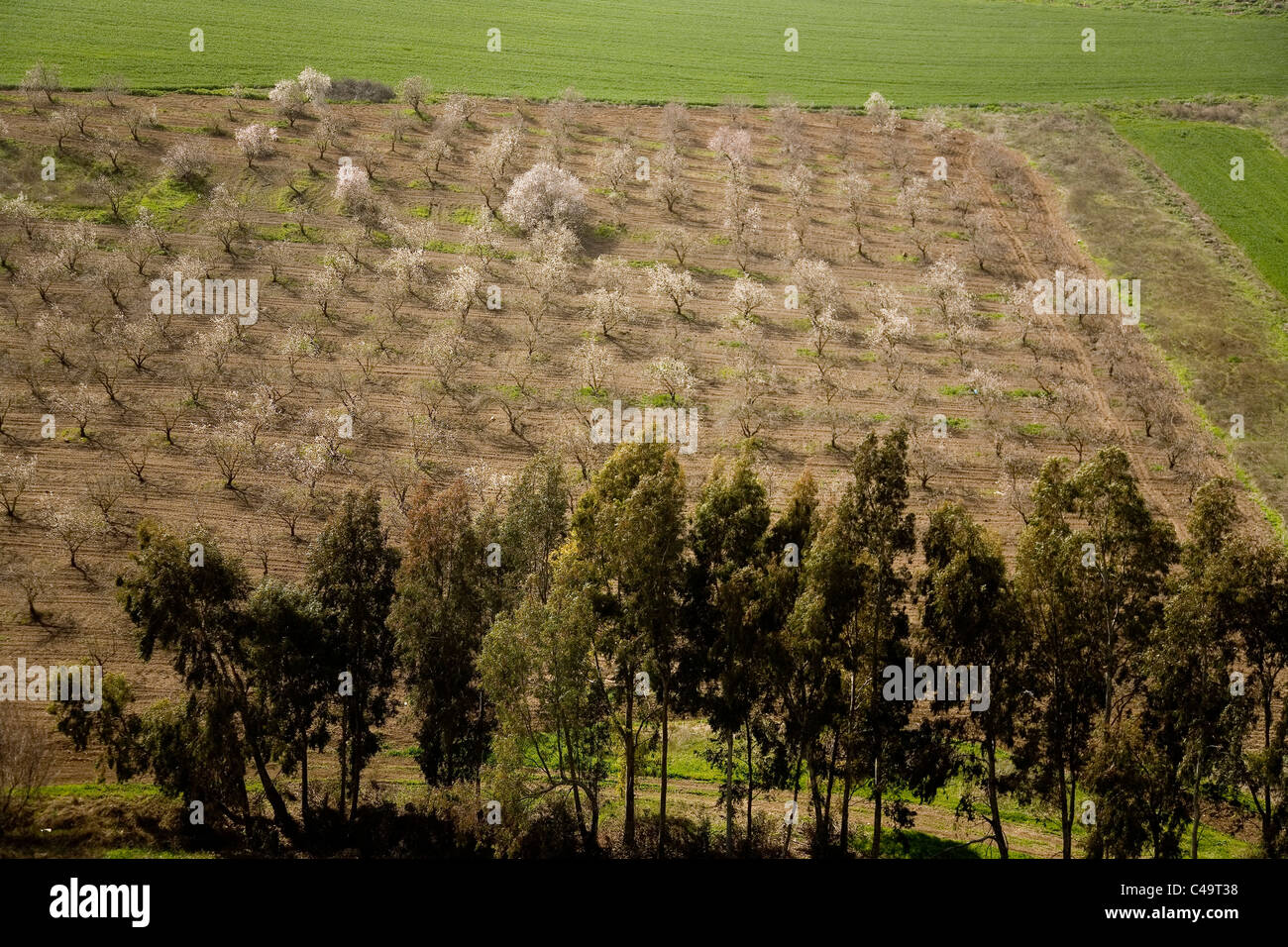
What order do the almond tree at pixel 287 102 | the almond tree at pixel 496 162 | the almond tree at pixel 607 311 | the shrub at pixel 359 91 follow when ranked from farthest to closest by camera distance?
1. the shrub at pixel 359 91
2. the almond tree at pixel 287 102
3. the almond tree at pixel 496 162
4. the almond tree at pixel 607 311

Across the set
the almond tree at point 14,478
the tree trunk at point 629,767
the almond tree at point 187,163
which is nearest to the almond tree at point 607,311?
the almond tree at point 187,163

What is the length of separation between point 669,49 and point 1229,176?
6135 cm

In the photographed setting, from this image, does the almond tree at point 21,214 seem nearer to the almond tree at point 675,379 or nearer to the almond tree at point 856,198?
the almond tree at point 675,379

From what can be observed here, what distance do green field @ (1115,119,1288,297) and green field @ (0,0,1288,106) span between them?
401 inches

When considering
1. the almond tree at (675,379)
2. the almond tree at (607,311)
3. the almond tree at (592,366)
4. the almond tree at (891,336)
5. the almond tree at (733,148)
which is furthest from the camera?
the almond tree at (733,148)

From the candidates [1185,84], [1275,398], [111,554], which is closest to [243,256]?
[111,554]

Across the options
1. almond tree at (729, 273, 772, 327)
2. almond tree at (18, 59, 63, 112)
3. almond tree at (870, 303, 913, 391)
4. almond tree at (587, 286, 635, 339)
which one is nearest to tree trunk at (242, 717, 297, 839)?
almond tree at (587, 286, 635, 339)

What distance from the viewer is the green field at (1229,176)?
9181 centimetres

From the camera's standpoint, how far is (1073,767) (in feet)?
131

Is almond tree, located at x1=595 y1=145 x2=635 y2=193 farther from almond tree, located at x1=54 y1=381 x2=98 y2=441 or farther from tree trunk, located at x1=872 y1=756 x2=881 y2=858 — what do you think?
tree trunk, located at x1=872 y1=756 x2=881 y2=858

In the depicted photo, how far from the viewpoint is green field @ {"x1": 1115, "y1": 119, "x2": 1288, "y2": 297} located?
91812 mm

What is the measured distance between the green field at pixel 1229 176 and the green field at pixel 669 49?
10193 millimetres

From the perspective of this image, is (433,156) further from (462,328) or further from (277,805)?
(277,805)

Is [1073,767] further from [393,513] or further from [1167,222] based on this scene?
[1167,222]
